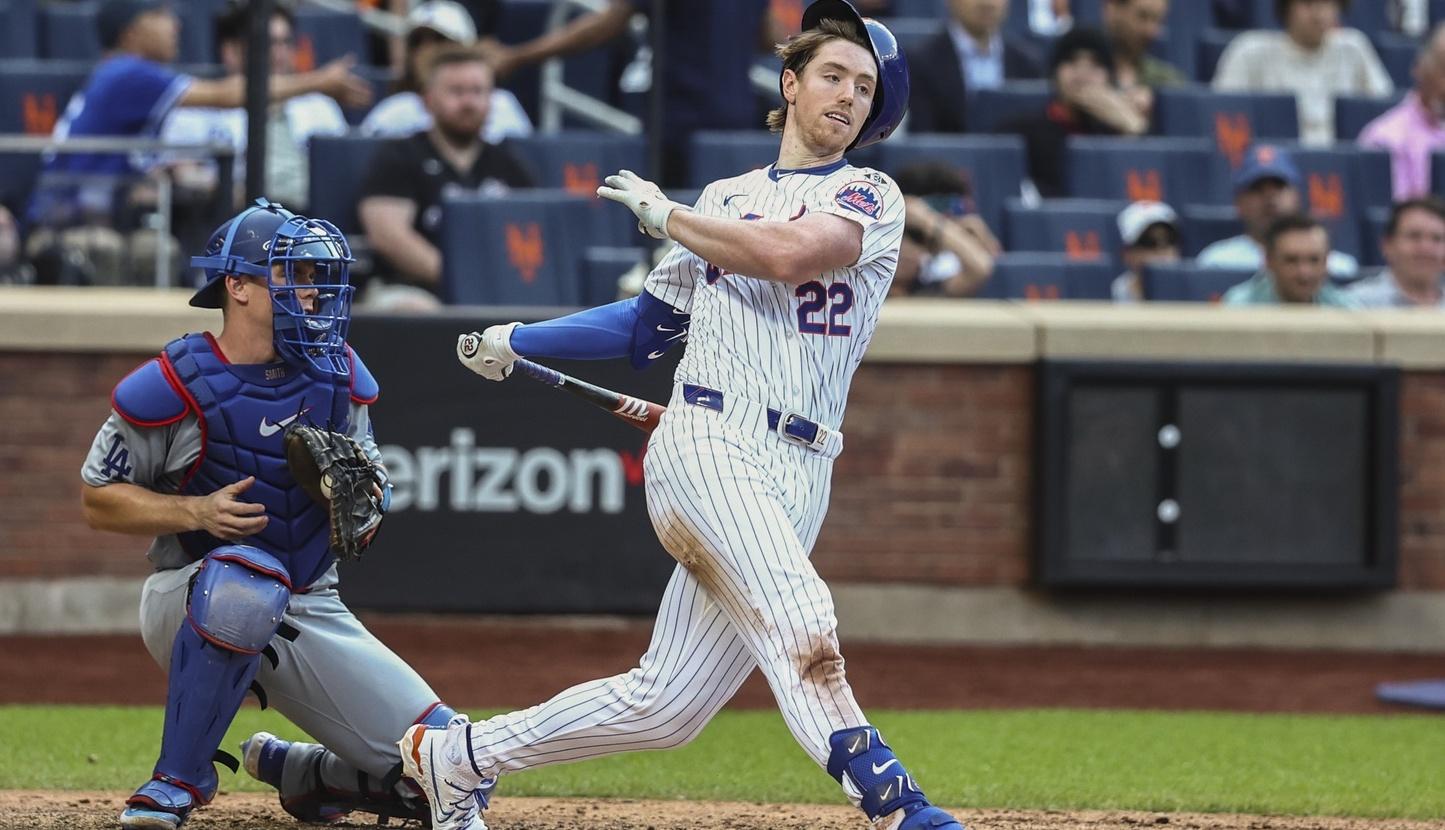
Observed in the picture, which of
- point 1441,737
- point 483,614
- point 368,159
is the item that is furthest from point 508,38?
point 1441,737

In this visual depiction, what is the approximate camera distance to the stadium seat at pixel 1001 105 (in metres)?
9.41

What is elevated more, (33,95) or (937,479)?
A: (33,95)

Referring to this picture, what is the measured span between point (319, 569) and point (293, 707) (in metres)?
0.30

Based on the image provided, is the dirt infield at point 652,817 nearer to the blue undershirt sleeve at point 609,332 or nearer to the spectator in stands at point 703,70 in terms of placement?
the blue undershirt sleeve at point 609,332

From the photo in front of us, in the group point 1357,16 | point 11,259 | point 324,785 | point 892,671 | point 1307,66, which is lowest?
point 892,671

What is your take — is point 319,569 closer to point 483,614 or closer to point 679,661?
point 679,661

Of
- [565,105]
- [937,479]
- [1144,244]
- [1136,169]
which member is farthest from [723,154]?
[1136,169]

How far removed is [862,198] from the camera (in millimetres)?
3793

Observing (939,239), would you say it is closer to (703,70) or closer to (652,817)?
(703,70)

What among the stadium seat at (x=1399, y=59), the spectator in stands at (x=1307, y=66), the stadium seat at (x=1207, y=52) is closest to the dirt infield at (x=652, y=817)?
A: the spectator in stands at (x=1307, y=66)

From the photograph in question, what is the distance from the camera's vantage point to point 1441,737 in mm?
6219

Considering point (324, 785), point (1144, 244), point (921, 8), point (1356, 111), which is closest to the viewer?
point (324, 785)

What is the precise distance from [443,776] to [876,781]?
3.13 ft

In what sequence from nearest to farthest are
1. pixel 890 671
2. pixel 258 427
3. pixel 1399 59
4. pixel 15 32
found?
1. pixel 258 427
2. pixel 890 671
3. pixel 15 32
4. pixel 1399 59
